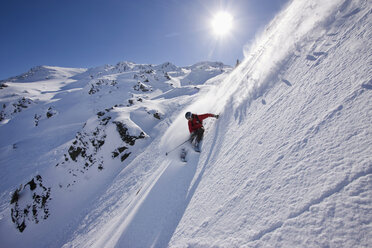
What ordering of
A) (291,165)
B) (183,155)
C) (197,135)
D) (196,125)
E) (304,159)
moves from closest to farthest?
1. (304,159)
2. (291,165)
3. (183,155)
4. (197,135)
5. (196,125)

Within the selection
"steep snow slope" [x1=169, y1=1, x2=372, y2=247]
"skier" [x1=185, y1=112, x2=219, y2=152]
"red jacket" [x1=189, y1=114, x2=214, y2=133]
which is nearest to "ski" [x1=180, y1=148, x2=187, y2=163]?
"skier" [x1=185, y1=112, x2=219, y2=152]

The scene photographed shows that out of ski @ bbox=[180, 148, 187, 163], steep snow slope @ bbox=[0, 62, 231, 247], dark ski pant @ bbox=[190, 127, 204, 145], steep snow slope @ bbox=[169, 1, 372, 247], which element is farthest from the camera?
→ steep snow slope @ bbox=[0, 62, 231, 247]

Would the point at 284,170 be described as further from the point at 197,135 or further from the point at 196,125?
the point at 196,125

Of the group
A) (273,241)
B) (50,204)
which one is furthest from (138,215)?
(50,204)

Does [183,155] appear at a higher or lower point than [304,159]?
higher

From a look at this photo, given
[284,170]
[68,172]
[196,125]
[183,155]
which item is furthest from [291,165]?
[68,172]

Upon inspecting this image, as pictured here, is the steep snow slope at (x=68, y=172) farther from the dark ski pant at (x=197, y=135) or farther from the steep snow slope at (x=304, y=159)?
the steep snow slope at (x=304, y=159)

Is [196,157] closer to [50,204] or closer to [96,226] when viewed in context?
[96,226]

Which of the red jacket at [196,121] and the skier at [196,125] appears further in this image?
the red jacket at [196,121]

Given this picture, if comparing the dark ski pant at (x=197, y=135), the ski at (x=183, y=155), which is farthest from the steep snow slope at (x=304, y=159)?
the dark ski pant at (x=197, y=135)

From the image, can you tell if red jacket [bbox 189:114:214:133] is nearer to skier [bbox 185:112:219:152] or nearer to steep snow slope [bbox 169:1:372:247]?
skier [bbox 185:112:219:152]

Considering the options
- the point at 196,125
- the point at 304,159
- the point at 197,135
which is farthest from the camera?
the point at 196,125

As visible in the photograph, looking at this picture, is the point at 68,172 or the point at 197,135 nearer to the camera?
the point at 197,135

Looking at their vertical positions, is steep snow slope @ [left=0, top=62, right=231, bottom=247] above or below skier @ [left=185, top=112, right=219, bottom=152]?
above
